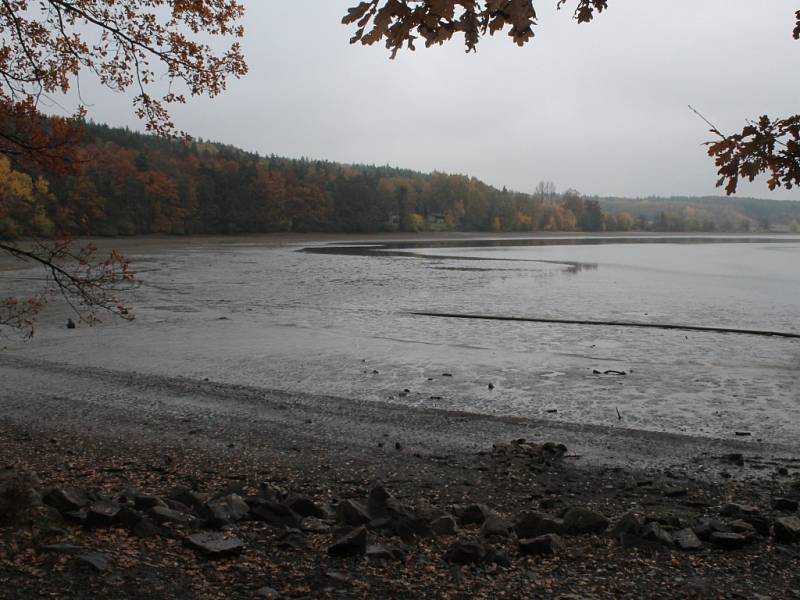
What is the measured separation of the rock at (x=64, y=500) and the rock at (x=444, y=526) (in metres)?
2.99

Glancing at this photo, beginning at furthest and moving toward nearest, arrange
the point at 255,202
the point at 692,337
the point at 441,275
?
the point at 255,202 → the point at 441,275 → the point at 692,337

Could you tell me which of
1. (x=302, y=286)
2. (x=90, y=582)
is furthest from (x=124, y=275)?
(x=302, y=286)

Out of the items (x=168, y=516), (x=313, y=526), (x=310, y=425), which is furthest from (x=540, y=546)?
(x=310, y=425)

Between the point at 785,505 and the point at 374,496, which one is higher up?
the point at 374,496

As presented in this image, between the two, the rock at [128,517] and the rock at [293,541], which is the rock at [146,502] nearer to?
the rock at [128,517]

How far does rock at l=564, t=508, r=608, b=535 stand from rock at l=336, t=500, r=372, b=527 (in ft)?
5.74

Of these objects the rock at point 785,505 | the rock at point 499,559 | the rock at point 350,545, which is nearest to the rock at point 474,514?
the rock at point 499,559

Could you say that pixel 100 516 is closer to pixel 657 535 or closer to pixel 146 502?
pixel 146 502

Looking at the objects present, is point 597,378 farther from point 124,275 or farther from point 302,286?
point 302,286

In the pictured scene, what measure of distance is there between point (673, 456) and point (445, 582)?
5008mm

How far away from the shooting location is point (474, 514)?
6.20 meters

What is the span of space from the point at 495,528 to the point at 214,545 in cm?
231

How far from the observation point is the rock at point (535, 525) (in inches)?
228

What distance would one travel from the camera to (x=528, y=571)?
5.14 m
